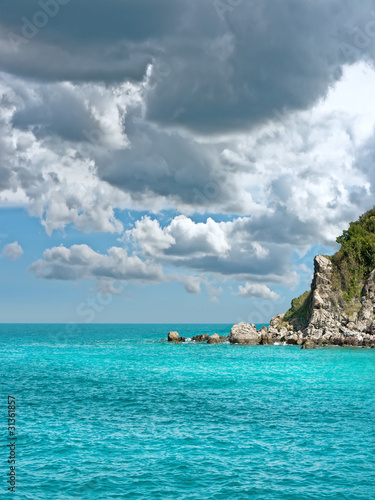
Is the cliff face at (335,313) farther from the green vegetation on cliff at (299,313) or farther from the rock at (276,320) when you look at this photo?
the rock at (276,320)

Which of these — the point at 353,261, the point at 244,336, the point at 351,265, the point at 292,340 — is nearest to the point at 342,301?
the point at 351,265

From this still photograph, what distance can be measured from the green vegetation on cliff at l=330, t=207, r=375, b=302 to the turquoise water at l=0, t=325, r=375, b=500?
67.3 m

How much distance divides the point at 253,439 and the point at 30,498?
14.9m

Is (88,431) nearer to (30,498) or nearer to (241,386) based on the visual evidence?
(30,498)

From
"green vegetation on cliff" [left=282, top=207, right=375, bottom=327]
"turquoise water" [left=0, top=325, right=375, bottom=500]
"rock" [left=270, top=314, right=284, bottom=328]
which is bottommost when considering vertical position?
"turquoise water" [left=0, top=325, right=375, bottom=500]

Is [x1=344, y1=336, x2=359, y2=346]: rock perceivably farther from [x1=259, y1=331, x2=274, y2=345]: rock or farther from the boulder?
[x1=259, y1=331, x2=274, y2=345]: rock

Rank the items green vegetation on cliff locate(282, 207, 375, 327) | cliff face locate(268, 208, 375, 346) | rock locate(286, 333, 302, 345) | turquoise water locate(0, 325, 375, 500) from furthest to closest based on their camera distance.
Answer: green vegetation on cliff locate(282, 207, 375, 327)
rock locate(286, 333, 302, 345)
cliff face locate(268, 208, 375, 346)
turquoise water locate(0, 325, 375, 500)

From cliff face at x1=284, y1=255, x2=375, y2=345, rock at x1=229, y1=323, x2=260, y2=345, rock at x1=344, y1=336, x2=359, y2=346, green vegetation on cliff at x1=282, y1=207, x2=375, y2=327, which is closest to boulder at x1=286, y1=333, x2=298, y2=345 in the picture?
cliff face at x1=284, y1=255, x2=375, y2=345

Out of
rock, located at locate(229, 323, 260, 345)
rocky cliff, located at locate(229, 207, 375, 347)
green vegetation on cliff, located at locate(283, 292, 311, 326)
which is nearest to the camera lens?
rocky cliff, located at locate(229, 207, 375, 347)

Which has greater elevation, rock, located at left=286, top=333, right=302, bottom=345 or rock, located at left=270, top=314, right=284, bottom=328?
rock, located at left=270, top=314, right=284, bottom=328

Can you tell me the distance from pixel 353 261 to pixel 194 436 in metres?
108

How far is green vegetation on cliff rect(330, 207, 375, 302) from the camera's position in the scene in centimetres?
12669

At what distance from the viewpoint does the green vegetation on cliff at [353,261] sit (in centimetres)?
12669

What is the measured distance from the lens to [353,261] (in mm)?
130000
